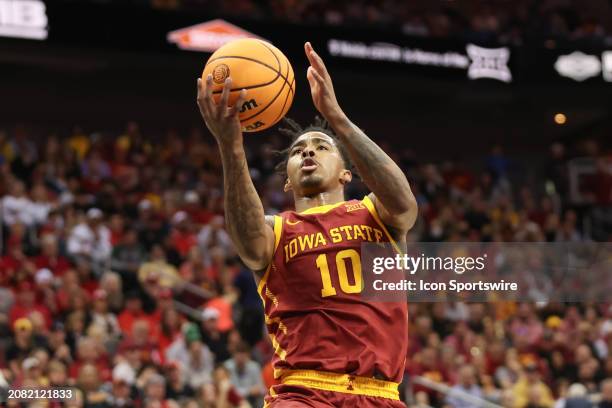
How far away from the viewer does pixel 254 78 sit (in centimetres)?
521

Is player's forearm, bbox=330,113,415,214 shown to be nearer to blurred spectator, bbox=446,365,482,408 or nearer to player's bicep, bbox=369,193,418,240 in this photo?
player's bicep, bbox=369,193,418,240

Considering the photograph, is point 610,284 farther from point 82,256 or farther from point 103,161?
point 103,161

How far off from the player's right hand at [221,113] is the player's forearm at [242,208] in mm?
64

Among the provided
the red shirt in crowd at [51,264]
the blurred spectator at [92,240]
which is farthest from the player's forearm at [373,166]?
the blurred spectator at [92,240]

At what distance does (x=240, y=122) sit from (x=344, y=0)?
15801 mm

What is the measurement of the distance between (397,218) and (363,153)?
409mm

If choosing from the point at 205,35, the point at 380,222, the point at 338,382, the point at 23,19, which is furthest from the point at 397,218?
the point at 205,35

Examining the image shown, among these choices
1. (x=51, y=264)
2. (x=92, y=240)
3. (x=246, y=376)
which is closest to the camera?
(x=246, y=376)

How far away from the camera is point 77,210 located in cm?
1470

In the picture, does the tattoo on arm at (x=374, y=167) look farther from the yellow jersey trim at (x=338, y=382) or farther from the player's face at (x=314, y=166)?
the yellow jersey trim at (x=338, y=382)

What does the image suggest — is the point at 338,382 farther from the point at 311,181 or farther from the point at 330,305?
the point at 311,181

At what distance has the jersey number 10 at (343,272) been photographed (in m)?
5.18

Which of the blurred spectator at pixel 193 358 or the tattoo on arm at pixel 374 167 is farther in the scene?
the blurred spectator at pixel 193 358

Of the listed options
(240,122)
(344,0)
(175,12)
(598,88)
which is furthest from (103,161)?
(240,122)
